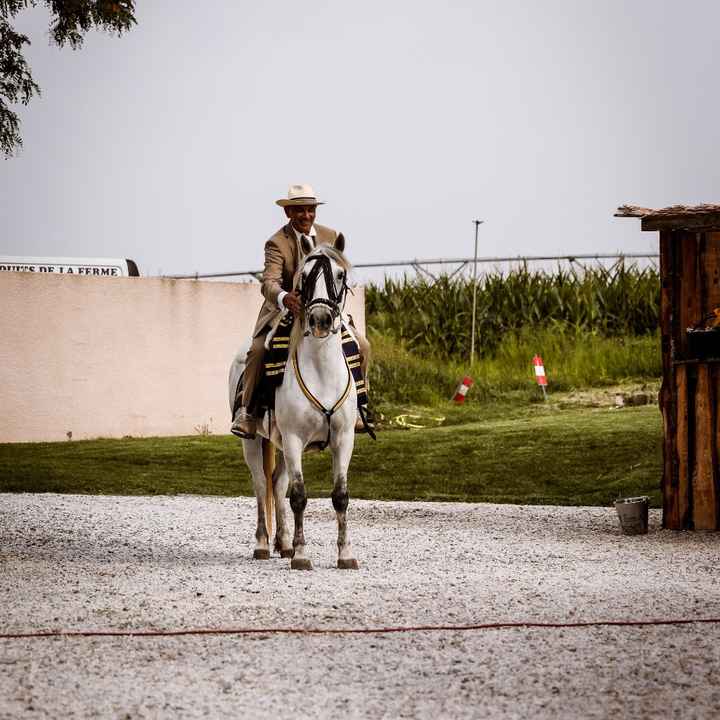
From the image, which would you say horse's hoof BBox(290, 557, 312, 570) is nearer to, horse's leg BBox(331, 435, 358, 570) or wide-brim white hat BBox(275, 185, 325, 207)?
horse's leg BBox(331, 435, 358, 570)

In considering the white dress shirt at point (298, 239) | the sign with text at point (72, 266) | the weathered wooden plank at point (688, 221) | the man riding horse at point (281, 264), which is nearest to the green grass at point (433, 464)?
the sign with text at point (72, 266)

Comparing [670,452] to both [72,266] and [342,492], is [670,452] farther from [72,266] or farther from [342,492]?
[72,266]

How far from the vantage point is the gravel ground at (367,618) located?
5.68 m

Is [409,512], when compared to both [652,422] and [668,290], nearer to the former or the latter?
[668,290]

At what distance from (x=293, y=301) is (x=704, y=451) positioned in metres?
4.33

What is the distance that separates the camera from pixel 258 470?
34.0 ft

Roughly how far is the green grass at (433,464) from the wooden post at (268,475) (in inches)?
213

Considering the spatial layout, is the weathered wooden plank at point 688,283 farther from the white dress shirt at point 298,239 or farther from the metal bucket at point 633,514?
the white dress shirt at point 298,239

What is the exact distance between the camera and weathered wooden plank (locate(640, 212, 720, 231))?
11.3 meters

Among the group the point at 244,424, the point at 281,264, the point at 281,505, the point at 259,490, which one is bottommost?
the point at 281,505

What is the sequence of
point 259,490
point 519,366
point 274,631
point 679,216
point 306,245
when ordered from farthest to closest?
point 519,366 < point 679,216 < point 259,490 < point 306,245 < point 274,631

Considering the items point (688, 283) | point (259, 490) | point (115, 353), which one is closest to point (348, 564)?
point (259, 490)

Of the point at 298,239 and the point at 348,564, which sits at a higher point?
the point at 298,239

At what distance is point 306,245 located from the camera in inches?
370
